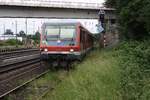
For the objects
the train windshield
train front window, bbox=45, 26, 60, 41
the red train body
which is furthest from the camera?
train front window, bbox=45, 26, 60, 41

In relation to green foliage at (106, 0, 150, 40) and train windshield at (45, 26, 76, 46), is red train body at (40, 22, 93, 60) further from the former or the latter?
green foliage at (106, 0, 150, 40)

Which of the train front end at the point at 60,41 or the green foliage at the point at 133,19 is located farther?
the green foliage at the point at 133,19

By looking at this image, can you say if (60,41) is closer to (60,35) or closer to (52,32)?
(60,35)

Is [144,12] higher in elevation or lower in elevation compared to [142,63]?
higher

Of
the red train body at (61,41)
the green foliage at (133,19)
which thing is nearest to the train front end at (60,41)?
the red train body at (61,41)

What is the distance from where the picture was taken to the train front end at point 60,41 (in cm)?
2333

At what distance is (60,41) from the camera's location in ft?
77.2

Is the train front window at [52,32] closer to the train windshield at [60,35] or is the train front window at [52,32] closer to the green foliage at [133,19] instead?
the train windshield at [60,35]

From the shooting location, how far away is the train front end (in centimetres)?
2333

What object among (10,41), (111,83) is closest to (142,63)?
(111,83)

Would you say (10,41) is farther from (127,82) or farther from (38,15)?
(127,82)

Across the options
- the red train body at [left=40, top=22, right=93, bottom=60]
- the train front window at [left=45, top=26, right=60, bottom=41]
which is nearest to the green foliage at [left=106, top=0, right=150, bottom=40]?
the red train body at [left=40, top=22, right=93, bottom=60]

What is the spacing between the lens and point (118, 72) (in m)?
14.7

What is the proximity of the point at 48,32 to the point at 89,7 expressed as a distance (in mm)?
36500
